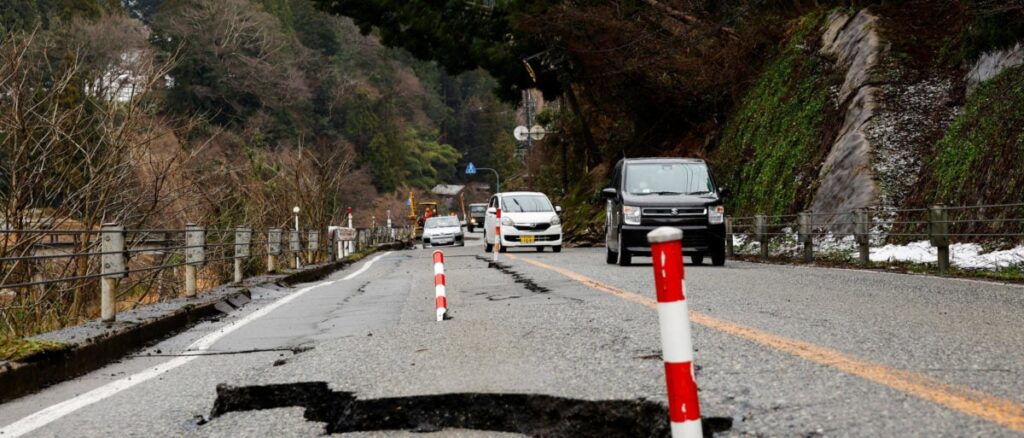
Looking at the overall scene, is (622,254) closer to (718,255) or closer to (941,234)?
(718,255)

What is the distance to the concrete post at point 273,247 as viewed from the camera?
18047mm

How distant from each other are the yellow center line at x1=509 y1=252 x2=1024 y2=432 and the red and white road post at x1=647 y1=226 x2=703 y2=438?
4.39 feet

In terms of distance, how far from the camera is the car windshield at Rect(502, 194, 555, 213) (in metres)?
26.9

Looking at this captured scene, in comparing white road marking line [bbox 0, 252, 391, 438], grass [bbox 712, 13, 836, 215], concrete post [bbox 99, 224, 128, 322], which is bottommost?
white road marking line [bbox 0, 252, 391, 438]

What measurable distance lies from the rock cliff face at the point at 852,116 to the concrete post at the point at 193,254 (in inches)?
453

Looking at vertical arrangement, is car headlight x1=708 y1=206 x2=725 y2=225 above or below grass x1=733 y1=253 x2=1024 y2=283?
above

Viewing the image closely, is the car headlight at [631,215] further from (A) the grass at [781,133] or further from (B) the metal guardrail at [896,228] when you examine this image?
(A) the grass at [781,133]

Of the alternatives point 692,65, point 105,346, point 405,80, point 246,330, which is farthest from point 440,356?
point 405,80

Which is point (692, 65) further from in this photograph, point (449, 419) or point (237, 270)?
point (449, 419)

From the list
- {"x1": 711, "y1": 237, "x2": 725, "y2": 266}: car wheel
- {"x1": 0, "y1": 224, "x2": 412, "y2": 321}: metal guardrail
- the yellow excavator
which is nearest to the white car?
{"x1": 0, "y1": 224, "x2": 412, "y2": 321}: metal guardrail

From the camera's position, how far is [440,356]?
633 centimetres

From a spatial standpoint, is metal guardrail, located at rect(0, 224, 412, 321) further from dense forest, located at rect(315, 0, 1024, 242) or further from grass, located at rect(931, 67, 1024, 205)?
grass, located at rect(931, 67, 1024, 205)

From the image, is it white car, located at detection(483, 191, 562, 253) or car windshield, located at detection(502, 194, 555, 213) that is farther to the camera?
car windshield, located at detection(502, 194, 555, 213)

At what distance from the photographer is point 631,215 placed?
54.3 ft
